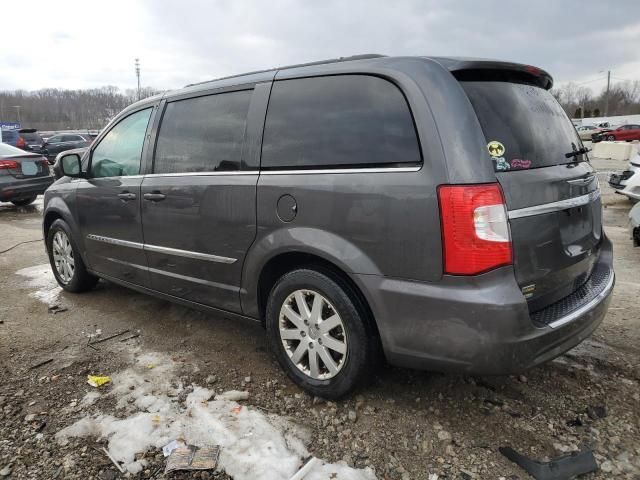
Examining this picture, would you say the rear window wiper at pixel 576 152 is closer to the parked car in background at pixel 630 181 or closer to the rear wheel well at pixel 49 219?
the rear wheel well at pixel 49 219

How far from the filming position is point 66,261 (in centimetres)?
481

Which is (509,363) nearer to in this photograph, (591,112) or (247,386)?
(247,386)

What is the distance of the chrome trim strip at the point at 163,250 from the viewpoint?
122 inches

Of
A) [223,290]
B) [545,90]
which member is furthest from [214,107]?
[545,90]

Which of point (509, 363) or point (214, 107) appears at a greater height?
point (214, 107)

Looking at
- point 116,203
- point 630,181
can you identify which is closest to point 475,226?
point 116,203

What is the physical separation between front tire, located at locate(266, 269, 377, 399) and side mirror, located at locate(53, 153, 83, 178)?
8.06ft

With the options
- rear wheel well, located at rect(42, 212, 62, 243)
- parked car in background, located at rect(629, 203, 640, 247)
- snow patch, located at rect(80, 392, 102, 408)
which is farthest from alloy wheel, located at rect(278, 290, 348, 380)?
parked car in background, located at rect(629, 203, 640, 247)

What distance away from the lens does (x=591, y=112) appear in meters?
79.4

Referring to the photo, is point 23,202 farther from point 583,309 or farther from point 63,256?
point 583,309

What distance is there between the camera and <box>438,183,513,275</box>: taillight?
83.6 inches

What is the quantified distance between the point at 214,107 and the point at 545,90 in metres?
2.05

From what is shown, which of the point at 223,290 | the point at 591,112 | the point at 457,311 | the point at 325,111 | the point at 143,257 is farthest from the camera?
the point at 591,112

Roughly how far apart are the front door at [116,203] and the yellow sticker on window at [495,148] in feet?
8.23
